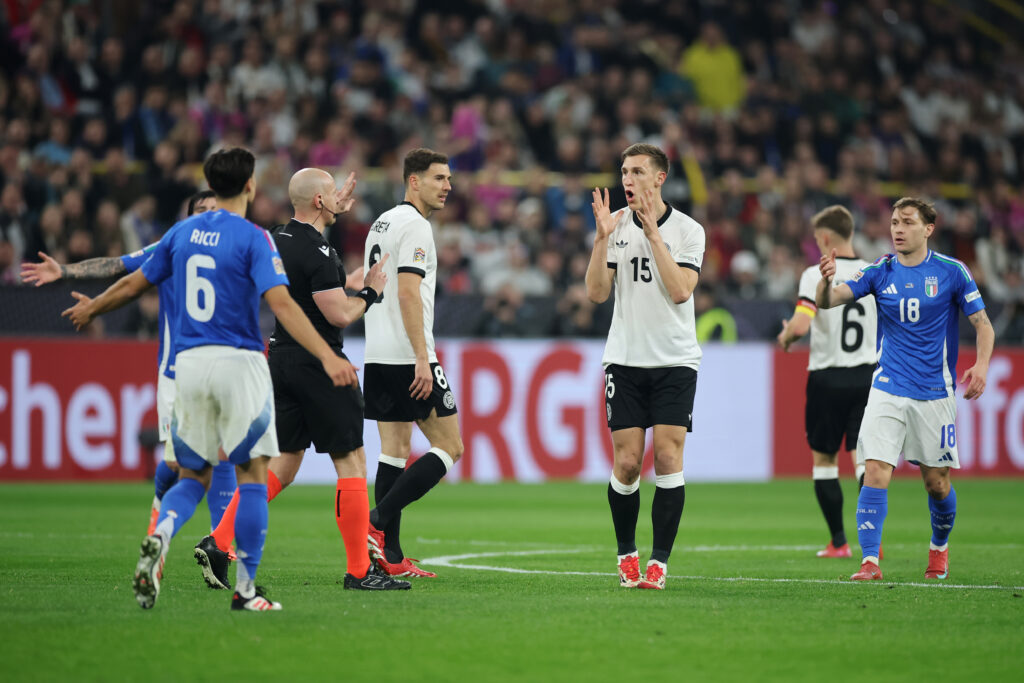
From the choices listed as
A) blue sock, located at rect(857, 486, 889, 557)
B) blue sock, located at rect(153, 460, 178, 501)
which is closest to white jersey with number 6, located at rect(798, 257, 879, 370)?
blue sock, located at rect(857, 486, 889, 557)

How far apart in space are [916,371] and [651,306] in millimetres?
1914

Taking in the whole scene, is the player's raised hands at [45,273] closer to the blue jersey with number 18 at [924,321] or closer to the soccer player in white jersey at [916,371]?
the soccer player in white jersey at [916,371]

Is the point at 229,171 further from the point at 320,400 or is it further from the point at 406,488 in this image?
the point at 406,488

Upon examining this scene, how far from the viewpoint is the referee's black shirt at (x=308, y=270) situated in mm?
7984

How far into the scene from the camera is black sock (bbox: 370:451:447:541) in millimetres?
8672

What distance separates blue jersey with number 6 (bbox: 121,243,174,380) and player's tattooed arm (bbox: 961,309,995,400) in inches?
189

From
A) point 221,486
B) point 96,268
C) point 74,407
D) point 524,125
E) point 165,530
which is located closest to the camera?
point 165,530

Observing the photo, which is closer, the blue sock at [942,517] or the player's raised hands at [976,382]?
the player's raised hands at [976,382]

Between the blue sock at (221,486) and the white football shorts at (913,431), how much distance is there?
13.5 feet

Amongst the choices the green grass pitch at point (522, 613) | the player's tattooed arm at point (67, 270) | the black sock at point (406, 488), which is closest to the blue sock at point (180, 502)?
the green grass pitch at point (522, 613)

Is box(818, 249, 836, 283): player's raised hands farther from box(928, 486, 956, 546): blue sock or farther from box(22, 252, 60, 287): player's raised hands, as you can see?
box(22, 252, 60, 287): player's raised hands

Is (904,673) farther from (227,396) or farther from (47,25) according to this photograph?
(47,25)

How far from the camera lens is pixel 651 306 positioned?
8.38m

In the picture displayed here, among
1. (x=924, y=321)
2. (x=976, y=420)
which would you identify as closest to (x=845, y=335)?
(x=924, y=321)
